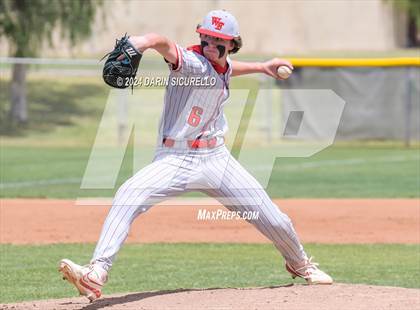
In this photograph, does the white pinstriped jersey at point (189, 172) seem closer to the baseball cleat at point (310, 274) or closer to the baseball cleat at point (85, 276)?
the baseball cleat at point (85, 276)

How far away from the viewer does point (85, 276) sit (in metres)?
6.52

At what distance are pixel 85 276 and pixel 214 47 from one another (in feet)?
6.32

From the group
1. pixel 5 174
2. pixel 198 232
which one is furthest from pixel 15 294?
pixel 5 174

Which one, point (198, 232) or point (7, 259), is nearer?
point (7, 259)

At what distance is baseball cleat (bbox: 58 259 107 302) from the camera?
6.52 metres

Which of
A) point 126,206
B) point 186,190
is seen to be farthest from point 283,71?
point 126,206

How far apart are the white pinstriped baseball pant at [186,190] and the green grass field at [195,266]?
1515mm

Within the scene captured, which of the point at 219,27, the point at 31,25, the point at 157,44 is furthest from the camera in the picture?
the point at 31,25

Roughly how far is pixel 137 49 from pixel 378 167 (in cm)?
1459

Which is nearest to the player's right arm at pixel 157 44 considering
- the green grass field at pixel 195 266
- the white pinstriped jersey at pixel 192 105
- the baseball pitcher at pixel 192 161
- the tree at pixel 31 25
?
the baseball pitcher at pixel 192 161

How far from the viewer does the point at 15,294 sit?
8195mm

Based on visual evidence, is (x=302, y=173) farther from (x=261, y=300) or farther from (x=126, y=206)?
(x=126, y=206)

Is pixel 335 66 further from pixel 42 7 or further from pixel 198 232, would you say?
pixel 198 232

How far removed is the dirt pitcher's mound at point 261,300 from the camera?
6926 mm
